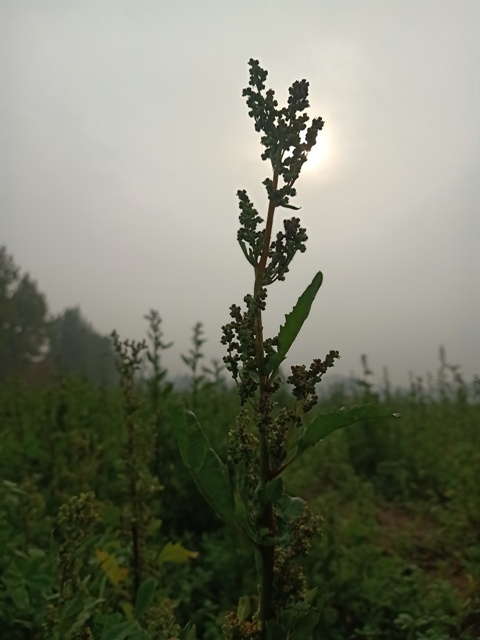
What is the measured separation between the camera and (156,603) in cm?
216

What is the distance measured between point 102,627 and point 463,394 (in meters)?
4.36

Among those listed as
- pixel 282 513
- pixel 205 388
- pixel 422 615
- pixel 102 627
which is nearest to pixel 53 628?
pixel 102 627

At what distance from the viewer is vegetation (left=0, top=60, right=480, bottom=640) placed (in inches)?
39.7

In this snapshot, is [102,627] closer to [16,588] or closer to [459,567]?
[16,588]

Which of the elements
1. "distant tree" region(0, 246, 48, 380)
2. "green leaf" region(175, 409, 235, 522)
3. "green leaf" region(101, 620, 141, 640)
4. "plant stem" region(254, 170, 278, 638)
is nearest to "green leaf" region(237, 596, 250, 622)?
"plant stem" region(254, 170, 278, 638)

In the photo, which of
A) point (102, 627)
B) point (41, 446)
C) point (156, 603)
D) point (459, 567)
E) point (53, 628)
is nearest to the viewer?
point (53, 628)

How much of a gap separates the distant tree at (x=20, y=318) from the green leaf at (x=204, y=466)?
15.3m

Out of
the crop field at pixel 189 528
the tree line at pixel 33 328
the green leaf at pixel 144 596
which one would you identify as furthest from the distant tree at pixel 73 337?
the green leaf at pixel 144 596

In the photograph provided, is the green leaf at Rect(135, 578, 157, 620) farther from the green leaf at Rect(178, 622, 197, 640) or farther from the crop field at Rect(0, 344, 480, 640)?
the green leaf at Rect(178, 622, 197, 640)

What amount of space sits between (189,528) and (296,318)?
275 centimetres

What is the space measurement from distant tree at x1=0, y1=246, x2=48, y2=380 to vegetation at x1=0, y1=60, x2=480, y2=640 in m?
12.3

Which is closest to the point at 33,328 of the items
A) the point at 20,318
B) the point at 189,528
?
the point at 20,318

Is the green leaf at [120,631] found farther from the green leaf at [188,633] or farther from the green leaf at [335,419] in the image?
the green leaf at [335,419]

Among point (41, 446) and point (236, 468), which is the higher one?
point (41, 446)
